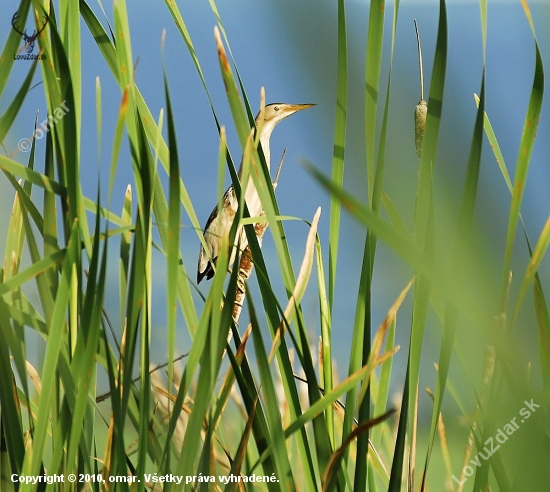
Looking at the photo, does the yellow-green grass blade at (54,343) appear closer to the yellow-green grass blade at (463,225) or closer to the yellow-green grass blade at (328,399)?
the yellow-green grass blade at (328,399)

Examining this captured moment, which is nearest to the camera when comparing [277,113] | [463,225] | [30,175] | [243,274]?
[463,225]

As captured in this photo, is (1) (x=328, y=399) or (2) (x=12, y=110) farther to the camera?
(2) (x=12, y=110)

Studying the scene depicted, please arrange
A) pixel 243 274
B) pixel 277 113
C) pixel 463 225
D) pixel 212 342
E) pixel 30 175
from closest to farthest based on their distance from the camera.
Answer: pixel 463 225 < pixel 212 342 < pixel 30 175 < pixel 243 274 < pixel 277 113

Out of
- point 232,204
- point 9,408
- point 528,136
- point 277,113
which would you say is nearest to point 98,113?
point 9,408

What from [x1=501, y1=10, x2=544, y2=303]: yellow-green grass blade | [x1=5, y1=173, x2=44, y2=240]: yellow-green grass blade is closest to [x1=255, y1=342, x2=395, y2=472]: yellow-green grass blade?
[x1=501, y1=10, x2=544, y2=303]: yellow-green grass blade

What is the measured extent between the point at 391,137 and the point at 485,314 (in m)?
0.08

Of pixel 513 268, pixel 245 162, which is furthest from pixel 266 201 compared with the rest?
pixel 513 268

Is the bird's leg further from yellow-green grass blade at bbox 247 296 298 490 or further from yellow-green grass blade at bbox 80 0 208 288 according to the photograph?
yellow-green grass blade at bbox 247 296 298 490

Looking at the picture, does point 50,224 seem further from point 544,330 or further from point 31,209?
point 544,330

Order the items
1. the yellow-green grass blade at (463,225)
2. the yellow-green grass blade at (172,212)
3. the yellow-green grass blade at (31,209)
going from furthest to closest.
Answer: the yellow-green grass blade at (31,209) < the yellow-green grass blade at (172,212) < the yellow-green grass blade at (463,225)

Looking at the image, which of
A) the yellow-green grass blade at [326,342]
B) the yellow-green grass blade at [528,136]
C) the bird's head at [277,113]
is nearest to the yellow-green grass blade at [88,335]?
the yellow-green grass blade at [326,342]

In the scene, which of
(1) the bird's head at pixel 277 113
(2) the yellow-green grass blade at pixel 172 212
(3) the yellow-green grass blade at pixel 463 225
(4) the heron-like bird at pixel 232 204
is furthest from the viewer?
(1) the bird's head at pixel 277 113

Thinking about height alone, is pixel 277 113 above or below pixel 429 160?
above

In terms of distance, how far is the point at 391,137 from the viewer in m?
0.23
